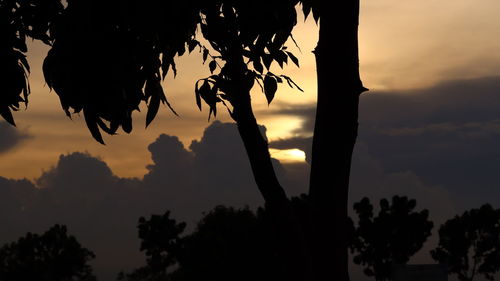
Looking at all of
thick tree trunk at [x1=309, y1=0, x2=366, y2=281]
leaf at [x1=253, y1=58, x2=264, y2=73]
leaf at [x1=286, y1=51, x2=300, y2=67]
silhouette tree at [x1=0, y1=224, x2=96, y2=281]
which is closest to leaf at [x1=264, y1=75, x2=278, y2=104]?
leaf at [x1=253, y1=58, x2=264, y2=73]

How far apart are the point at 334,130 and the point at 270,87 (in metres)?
2.17

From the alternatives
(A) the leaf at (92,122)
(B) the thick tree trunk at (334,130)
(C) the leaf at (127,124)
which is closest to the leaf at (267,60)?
(B) the thick tree trunk at (334,130)

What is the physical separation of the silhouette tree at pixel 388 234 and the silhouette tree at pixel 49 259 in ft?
160

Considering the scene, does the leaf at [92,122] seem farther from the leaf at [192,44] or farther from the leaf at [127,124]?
the leaf at [192,44]

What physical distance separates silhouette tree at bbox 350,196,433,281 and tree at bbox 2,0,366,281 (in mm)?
82743

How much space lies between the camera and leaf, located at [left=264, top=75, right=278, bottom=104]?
9578mm

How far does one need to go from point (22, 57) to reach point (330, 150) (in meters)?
3.65

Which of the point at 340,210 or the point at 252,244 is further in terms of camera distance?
the point at 252,244

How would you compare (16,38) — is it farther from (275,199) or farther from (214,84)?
(275,199)

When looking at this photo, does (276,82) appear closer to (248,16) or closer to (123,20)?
(248,16)

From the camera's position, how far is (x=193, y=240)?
89750mm

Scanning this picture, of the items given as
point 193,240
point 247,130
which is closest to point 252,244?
point 193,240

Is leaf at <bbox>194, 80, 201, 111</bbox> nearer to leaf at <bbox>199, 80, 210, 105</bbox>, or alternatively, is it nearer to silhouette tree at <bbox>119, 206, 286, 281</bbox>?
leaf at <bbox>199, 80, 210, 105</bbox>

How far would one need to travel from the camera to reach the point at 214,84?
9.58 metres
